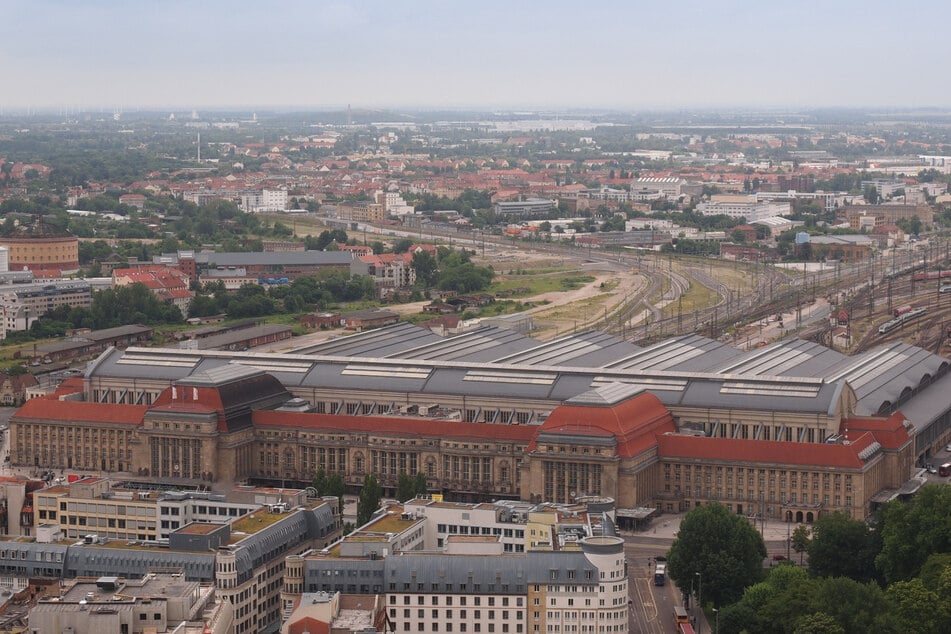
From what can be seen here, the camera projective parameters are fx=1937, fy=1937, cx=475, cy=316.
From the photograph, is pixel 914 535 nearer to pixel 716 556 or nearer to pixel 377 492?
pixel 716 556

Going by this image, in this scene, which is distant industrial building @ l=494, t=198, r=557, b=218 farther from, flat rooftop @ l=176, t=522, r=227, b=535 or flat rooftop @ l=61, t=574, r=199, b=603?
flat rooftop @ l=61, t=574, r=199, b=603

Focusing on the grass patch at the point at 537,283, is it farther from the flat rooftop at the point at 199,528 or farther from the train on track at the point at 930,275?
the flat rooftop at the point at 199,528

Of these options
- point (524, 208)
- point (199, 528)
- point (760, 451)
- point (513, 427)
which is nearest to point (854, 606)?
point (199, 528)

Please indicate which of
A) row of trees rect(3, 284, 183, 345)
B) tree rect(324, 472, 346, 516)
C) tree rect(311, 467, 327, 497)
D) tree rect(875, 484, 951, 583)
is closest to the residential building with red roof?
row of trees rect(3, 284, 183, 345)

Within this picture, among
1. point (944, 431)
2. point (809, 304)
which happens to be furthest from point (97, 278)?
point (944, 431)

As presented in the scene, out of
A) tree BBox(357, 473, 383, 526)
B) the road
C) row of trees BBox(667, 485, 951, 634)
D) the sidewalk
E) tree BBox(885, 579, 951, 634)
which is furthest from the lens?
the sidewalk
